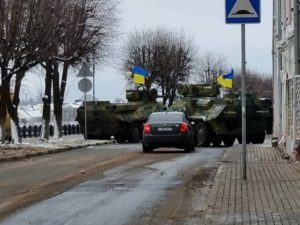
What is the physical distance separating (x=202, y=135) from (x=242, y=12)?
1684 cm

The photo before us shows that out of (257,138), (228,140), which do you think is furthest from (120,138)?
(257,138)

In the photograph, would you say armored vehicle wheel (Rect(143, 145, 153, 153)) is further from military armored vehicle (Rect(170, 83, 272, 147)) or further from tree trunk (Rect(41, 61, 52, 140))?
tree trunk (Rect(41, 61, 52, 140))

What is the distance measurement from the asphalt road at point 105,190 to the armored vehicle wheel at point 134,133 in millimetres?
13630

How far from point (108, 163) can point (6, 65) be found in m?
7.12

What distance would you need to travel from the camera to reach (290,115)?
19.0m

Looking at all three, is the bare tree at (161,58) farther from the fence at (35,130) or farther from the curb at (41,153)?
the curb at (41,153)

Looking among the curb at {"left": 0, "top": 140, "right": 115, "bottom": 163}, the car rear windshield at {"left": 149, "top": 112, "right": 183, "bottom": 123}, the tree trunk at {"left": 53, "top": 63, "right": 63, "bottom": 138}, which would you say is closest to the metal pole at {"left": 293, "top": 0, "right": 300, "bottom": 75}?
the car rear windshield at {"left": 149, "top": 112, "right": 183, "bottom": 123}

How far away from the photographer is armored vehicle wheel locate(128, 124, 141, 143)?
1350 inches

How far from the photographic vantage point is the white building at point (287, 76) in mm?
17312

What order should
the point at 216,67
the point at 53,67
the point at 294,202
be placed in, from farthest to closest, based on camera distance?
the point at 216,67
the point at 53,67
the point at 294,202

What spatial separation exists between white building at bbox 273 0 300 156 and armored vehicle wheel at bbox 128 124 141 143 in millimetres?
9779

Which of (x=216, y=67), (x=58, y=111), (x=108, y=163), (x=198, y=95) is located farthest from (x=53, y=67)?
(x=216, y=67)

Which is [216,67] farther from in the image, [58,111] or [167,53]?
[58,111]

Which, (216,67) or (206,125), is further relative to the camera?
(216,67)
